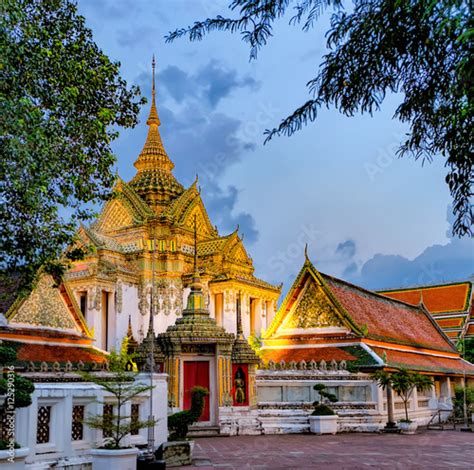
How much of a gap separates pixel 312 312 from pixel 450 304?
1826 centimetres

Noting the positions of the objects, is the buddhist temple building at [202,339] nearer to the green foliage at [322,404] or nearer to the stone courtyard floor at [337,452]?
the green foliage at [322,404]

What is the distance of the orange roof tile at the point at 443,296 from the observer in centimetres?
3669

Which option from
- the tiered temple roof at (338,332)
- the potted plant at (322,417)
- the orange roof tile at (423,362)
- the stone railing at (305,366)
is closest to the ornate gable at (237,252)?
the tiered temple roof at (338,332)

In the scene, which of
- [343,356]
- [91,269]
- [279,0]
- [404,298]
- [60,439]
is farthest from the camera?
[404,298]

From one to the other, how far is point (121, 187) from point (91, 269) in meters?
7.05

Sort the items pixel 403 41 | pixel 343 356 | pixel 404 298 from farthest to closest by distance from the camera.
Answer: pixel 404 298, pixel 343 356, pixel 403 41

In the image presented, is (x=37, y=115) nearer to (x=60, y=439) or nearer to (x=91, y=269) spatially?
(x=60, y=439)

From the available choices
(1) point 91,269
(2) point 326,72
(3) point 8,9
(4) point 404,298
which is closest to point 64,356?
(1) point 91,269

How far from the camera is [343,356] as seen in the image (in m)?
19.9

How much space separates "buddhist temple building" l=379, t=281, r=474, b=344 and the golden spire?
15.3 meters

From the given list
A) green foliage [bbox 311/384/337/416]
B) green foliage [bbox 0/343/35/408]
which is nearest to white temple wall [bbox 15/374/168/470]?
green foliage [bbox 0/343/35/408]

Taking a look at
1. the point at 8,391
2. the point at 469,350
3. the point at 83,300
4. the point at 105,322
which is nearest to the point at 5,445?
the point at 8,391

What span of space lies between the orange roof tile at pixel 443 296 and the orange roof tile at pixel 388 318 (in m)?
7.66

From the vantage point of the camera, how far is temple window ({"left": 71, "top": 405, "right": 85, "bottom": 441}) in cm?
901
